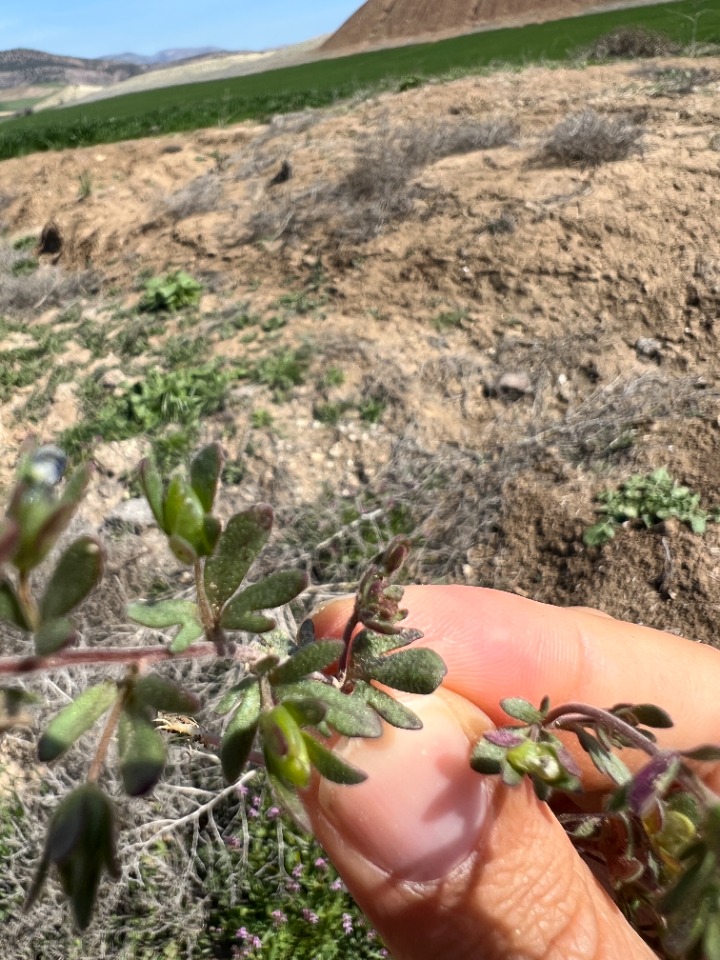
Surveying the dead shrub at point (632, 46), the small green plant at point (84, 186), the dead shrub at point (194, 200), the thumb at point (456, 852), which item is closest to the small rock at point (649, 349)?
the thumb at point (456, 852)

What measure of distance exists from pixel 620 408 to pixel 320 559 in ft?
6.63

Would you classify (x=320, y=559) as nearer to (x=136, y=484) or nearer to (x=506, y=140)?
(x=136, y=484)

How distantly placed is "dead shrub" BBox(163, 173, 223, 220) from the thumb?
8401 millimetres

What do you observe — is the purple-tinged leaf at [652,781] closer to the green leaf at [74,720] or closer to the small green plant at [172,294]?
the green leaf at [74,720]

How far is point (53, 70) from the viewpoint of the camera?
11719cm

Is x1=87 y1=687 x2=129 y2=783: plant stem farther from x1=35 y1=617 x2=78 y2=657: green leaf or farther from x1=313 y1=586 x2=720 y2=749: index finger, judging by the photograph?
x1=313 y1=586 x2=720 y2=749: index finger

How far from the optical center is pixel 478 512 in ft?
13.7

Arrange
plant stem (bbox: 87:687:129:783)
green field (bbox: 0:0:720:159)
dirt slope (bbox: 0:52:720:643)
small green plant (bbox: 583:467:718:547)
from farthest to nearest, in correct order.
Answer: green field (bbox: 0:0:720:159), dirt slope (bbox: 0:52:720:643), small green plant (bbox: 583:467:718:547), plant stem (bbox: 87:687:129:783)

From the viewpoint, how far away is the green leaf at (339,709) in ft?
3.56

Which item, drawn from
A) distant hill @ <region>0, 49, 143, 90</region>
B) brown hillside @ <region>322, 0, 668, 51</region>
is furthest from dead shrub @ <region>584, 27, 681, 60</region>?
distant hill @ <region>0, 49, 143, 90</region>

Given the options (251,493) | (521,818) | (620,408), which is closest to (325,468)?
(251,493)

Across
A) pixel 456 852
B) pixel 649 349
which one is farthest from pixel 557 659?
pixel 649 349

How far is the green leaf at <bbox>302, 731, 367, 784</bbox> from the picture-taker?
102 centimetres

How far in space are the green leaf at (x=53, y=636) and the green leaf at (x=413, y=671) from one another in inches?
18.9
